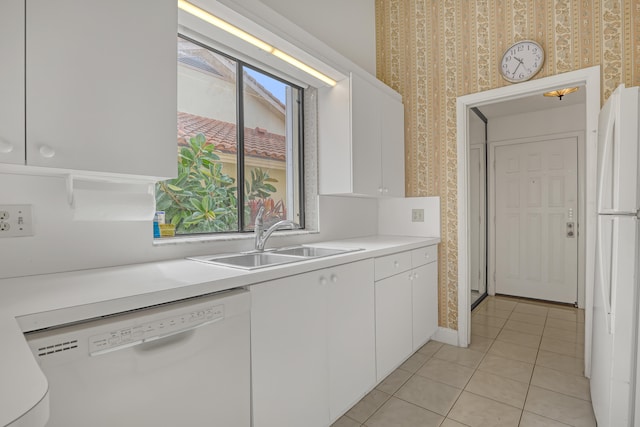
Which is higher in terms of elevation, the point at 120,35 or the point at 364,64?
the point at 364,64

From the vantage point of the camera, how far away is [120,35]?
111 centimetres

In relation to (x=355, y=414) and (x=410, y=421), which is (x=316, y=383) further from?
(x=410, y=421)

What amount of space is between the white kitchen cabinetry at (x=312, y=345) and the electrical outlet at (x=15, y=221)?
2.75 ft

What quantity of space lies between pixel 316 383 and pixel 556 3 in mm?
2873

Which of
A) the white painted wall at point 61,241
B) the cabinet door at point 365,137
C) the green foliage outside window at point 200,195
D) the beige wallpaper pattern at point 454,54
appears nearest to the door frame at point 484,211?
the beige wallpaper pattern at point 454,54

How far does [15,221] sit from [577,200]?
473 cm

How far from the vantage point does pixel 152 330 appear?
92cm

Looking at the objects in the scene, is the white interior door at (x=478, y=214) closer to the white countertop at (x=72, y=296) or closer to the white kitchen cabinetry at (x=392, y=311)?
the white kitchen cabinetry at (x=392, y=311)

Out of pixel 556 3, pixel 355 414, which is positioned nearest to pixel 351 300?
pixel 355 414

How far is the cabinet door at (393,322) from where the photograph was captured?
76.5 inches

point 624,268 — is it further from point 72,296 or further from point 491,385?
point 72,296

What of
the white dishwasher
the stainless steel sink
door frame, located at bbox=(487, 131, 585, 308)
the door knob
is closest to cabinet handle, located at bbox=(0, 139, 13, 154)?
the white dishwasher

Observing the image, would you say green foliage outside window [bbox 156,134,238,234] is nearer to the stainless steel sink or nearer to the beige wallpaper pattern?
the stainless steel sink

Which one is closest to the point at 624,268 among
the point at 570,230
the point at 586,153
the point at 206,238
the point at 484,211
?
the point at 586,153
